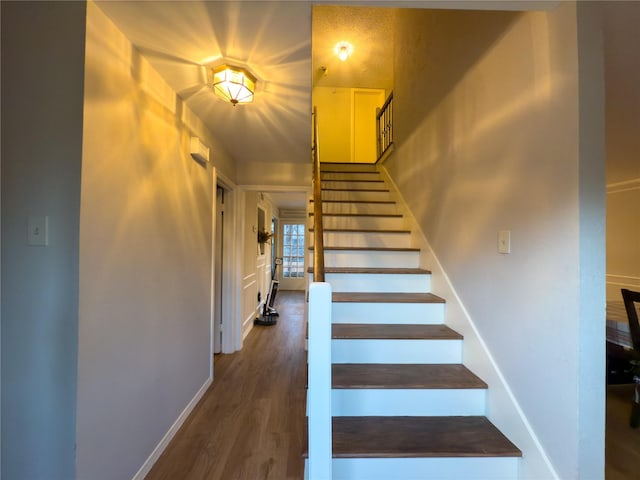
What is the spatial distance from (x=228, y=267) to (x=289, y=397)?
1.63 metres

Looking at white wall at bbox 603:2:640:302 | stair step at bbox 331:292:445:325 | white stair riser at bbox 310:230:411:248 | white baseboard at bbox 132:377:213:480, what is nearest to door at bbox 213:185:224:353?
white baseboard at bbox 132:377:213:480

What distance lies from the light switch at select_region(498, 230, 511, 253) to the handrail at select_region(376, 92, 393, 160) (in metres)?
2.58

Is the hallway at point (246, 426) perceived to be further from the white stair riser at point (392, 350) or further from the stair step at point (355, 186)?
the stair step at point (355, 186)

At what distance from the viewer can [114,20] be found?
4.09ft

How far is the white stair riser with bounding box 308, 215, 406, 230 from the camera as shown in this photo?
9.85 ft

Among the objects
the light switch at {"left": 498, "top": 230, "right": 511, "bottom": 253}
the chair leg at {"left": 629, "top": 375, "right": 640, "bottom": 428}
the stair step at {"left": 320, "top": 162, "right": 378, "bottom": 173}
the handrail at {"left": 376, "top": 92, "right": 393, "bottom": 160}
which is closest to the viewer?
the light switch at {"left": 498, "top": 230, "right": 511, "bottom": 253}

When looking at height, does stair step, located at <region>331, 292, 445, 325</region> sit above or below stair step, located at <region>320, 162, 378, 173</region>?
below

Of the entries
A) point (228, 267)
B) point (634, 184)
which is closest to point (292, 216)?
point (228, 267)

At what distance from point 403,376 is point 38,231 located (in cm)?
186

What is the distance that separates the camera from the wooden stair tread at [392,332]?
1.72m

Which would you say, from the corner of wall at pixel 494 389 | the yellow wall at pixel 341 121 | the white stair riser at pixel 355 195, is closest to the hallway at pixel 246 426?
the corner of wall at pixel 494 389

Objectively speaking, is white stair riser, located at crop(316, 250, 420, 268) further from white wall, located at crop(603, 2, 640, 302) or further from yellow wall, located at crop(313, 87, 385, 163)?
yellow wall, located at crop(313, 87, 385, 163)

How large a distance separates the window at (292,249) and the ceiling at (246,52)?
5357mm

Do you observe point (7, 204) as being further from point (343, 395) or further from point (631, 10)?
point (631, 10)
